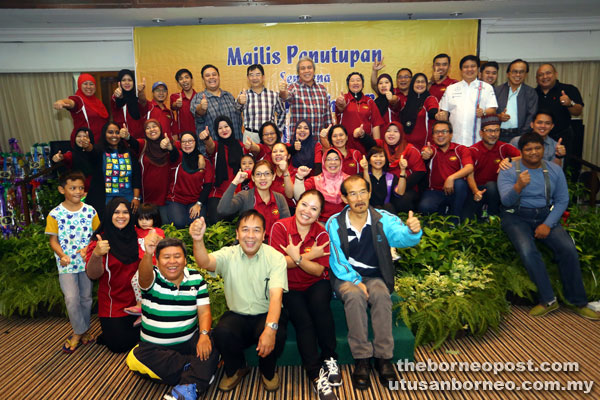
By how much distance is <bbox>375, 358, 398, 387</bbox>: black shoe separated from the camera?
271cm

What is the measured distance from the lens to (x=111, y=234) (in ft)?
10.0

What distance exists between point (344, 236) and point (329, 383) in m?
1.05

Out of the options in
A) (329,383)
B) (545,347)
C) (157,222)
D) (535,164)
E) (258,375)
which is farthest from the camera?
(535,164)

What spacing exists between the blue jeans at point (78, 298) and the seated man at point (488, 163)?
13.7 ft

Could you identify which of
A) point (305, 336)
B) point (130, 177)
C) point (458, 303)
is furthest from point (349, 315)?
point (130, 177)

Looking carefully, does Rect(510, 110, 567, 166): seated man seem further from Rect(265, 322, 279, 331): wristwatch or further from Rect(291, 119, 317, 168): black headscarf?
Rect(265, 322, 279, 331): wristwatch

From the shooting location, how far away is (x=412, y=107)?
5246 mm

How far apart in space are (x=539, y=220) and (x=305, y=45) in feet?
15.1

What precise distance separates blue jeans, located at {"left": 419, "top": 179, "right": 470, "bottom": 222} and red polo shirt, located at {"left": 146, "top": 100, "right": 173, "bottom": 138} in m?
3.63

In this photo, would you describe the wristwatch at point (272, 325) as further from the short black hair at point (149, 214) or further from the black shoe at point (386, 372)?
the short black hair at point (149, 214)

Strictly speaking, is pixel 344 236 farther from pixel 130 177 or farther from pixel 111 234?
pixel 130 177

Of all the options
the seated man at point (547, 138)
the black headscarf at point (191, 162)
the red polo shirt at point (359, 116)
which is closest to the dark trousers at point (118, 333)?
the black headscarf at point (191, 162)

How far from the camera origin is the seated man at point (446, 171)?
4.55 metres

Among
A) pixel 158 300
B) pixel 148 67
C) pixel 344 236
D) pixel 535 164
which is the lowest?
pixel 158 300
